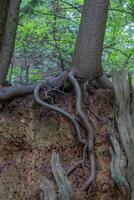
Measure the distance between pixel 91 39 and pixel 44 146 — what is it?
1.43 meters

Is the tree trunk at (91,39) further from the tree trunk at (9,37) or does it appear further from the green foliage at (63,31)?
the green foliage at (63,31)

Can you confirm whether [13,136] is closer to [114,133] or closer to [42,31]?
[114,133]

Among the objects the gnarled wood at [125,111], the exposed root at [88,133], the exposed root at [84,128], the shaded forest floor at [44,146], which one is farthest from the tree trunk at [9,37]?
the gnarled wood at [125,111]

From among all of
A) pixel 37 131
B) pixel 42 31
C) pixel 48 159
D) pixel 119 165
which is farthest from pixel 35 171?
pixel 42 31

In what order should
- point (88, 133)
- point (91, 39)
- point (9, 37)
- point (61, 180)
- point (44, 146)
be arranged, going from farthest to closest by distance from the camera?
point (9, 37), point (91, 39), point (44, 146), point (88, 133), point (61, 180)

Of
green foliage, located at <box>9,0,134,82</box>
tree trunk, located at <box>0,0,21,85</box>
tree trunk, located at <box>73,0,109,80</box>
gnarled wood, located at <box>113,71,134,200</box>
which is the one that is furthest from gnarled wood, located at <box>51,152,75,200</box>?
green foliage, located at <box>9,0,134,82</box>

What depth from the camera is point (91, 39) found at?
4.26 metres

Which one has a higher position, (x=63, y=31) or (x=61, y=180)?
(x=63, y=31)

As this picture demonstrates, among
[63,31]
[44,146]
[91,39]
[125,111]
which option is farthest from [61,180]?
[63,31]

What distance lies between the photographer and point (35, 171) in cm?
382

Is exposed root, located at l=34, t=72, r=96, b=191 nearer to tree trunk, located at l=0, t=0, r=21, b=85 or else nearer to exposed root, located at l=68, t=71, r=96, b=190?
exposed root, located at l=68, t=71, r=96, b=190

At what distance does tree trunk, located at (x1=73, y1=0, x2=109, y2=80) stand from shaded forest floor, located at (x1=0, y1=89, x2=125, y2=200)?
296mm

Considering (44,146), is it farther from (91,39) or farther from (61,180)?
(91,39)

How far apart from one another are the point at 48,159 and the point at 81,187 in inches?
20.0
